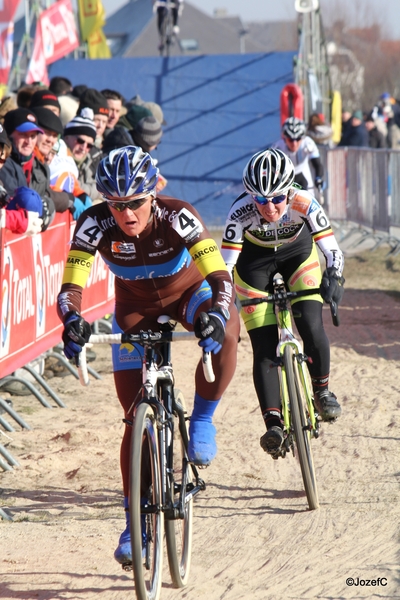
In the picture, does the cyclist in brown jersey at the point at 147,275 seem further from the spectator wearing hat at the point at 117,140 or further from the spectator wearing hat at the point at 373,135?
the spectator wearing hat at the point at 373,135

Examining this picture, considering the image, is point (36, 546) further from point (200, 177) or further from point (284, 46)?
point (284, 46)

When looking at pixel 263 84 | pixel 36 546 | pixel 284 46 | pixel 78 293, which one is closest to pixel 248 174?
pixel 78 293

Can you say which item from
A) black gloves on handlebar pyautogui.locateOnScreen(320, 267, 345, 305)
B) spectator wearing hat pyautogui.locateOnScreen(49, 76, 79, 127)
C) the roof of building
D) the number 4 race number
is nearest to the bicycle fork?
black gloves on handlebar pyautogui.locateOnScreen(320, 267, 345, 305)

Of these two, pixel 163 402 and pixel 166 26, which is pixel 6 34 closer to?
pixel 166 26

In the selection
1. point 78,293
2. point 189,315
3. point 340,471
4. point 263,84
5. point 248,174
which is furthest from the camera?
point 263,84

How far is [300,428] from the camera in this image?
525 centimetres

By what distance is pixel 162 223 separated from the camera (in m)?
4.39

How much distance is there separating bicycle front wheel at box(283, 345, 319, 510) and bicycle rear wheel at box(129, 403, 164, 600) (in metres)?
1.42

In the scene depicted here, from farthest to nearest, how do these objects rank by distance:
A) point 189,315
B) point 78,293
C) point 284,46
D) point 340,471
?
1. point 284,46
2. point 340,471
3. point 189,315
4. point 78,293

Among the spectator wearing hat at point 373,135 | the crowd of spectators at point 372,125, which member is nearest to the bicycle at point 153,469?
the crowd of spectators at point 372,125

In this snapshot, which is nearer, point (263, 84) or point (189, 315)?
point (189, 315)

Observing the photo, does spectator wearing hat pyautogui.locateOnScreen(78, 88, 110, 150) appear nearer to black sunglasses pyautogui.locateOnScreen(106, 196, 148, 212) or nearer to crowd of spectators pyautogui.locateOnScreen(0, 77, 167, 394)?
crowd of spectators pyautogui.locateOnScreen(0, 77, 167, 394)

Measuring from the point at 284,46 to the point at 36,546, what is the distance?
99.8 m

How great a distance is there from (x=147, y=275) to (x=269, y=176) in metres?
1.30
